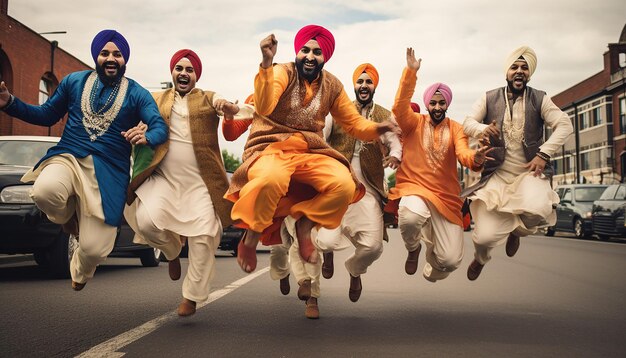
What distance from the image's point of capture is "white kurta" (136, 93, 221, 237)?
6500 mm

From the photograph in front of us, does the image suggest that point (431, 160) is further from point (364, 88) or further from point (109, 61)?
point (109, 61)

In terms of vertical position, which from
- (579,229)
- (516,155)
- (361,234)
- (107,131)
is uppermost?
(107,131)

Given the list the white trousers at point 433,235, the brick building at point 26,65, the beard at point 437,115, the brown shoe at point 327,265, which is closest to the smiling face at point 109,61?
the white trousers at point 433,235

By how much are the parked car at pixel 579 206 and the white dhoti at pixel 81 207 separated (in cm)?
2072

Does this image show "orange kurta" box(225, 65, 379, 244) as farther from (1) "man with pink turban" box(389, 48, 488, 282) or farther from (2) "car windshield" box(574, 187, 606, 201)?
(2) "car windshield" box(574, 187, 606, 201)

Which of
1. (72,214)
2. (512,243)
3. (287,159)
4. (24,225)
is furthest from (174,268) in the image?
(512,243)

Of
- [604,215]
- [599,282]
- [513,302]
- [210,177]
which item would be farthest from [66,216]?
[604,215]

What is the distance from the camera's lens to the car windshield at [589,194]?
81.3ft

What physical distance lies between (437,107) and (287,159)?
2432 mm

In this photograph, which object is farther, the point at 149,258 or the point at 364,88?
the point at 149,258

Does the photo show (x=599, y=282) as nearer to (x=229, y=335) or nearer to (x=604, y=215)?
(x=229, y=335)

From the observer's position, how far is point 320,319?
273 inches

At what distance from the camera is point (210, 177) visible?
672cm

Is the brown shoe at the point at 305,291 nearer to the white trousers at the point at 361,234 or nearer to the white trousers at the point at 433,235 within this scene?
the white trousers at the point at 361,234
